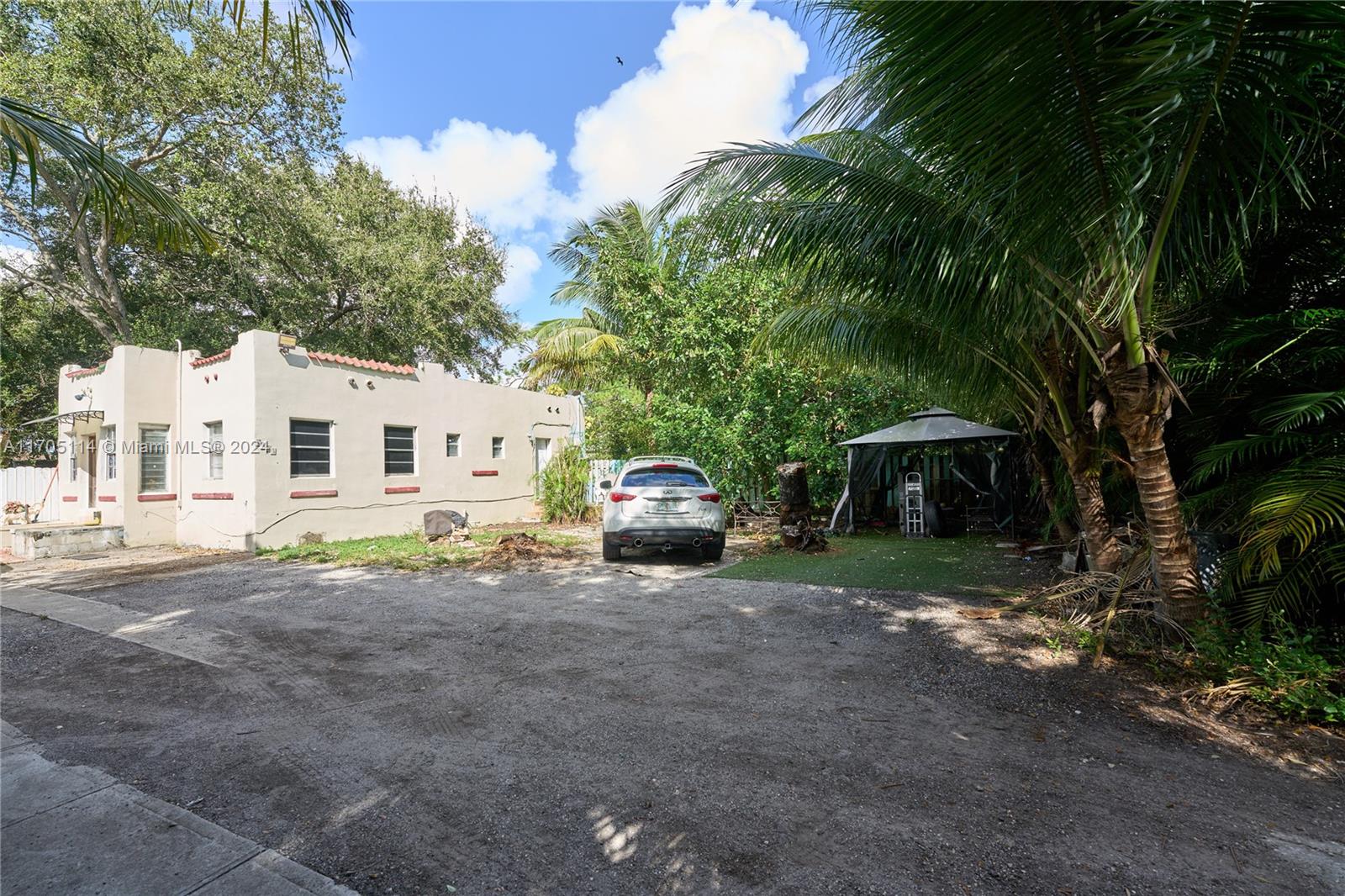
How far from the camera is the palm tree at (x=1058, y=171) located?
3.01m

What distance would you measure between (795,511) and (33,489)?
18600 mm

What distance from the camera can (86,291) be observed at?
55.1 ft

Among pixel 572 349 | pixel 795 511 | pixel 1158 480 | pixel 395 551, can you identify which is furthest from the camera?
pixel 572 349

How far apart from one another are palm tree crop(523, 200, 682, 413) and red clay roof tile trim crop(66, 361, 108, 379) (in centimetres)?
1112

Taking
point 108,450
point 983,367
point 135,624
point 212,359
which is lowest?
point 135,624

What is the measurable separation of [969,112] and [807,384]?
1021 centimetres

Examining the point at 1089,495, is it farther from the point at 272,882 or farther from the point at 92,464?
the point at 92,464

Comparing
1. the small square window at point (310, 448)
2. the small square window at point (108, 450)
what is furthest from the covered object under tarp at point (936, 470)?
the small square window at point (108, 450)

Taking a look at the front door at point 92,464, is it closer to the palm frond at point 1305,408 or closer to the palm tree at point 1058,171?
the palm tree at point 1058,171

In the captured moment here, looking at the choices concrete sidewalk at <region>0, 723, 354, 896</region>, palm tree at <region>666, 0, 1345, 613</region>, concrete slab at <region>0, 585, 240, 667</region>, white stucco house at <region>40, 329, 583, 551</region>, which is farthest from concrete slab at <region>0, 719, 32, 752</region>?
white stucco house at <region>40, 329, 583, 551</region>

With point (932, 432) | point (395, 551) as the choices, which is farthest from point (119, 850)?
point (932, 432)

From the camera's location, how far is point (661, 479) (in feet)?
30.4

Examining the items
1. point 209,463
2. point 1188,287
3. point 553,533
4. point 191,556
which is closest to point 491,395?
point 553,533

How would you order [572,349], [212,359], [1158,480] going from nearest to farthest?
1. [1158,480]
2. [212,359]
3. [572,349]
